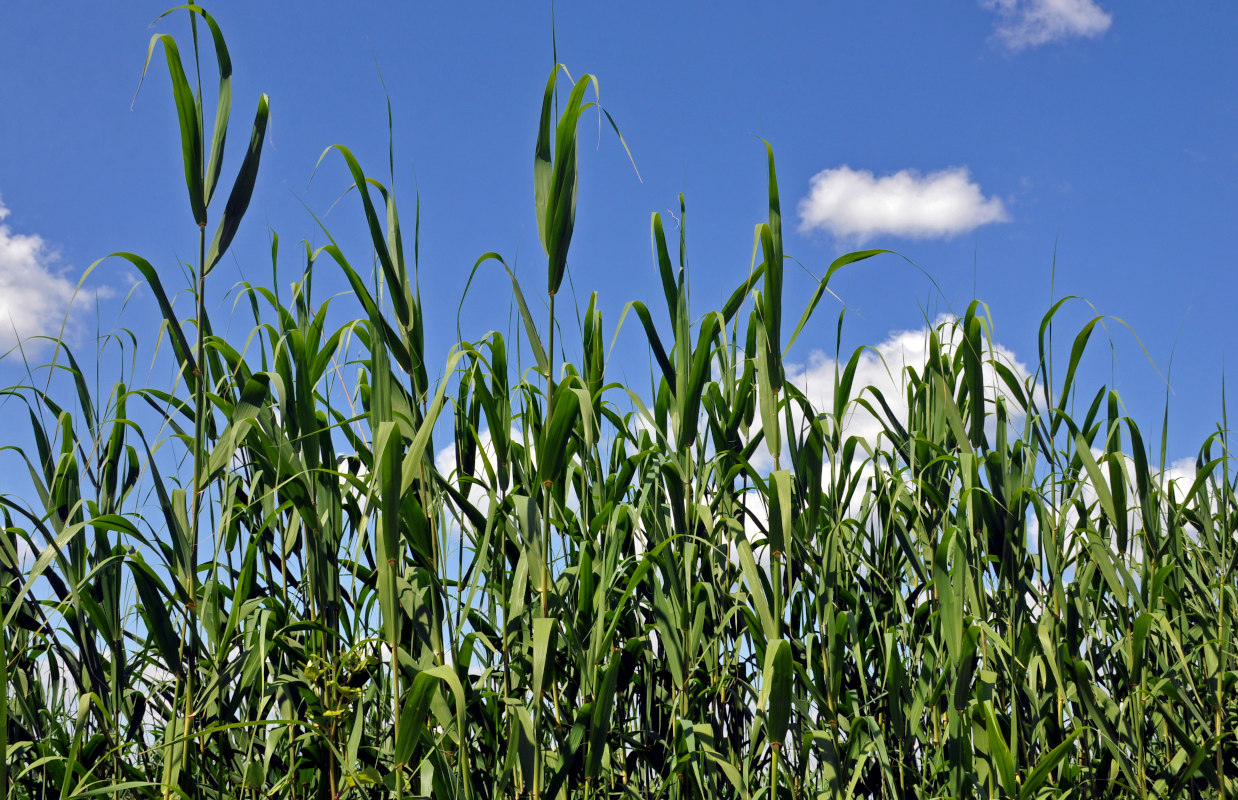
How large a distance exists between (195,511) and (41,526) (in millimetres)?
266

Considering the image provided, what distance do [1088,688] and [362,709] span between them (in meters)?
1.27

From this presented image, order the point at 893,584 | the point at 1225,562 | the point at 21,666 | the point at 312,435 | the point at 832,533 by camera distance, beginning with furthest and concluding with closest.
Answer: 1. the point at 1225,562
2. the point at 893,584
3. the point at 21,666
4. the point at 832,533
5. the point at 312,435

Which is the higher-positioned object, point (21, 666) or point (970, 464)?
point (970, 464)

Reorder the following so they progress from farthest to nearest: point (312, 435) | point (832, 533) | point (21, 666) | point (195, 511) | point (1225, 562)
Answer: point (1225, 562) → point (21, 666) → point (832, 533) → point (312, 435) → point (195, 511)

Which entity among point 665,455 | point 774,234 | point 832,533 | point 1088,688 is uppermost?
point 774,234

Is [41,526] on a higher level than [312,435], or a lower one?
lower

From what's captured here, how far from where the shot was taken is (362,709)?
1.26m

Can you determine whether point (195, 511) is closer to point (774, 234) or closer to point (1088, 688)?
point (774, 234)

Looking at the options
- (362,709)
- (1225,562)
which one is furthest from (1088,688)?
(362,709)

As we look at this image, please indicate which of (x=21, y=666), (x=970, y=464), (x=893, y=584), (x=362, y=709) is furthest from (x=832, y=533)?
(x=21, y=666)

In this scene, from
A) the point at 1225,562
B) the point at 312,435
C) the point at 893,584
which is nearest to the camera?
the point at 312,435

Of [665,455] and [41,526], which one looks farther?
[665,455]

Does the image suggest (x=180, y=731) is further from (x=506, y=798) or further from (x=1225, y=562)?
(x=1225, y=562)

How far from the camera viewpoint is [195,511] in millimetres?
1221
